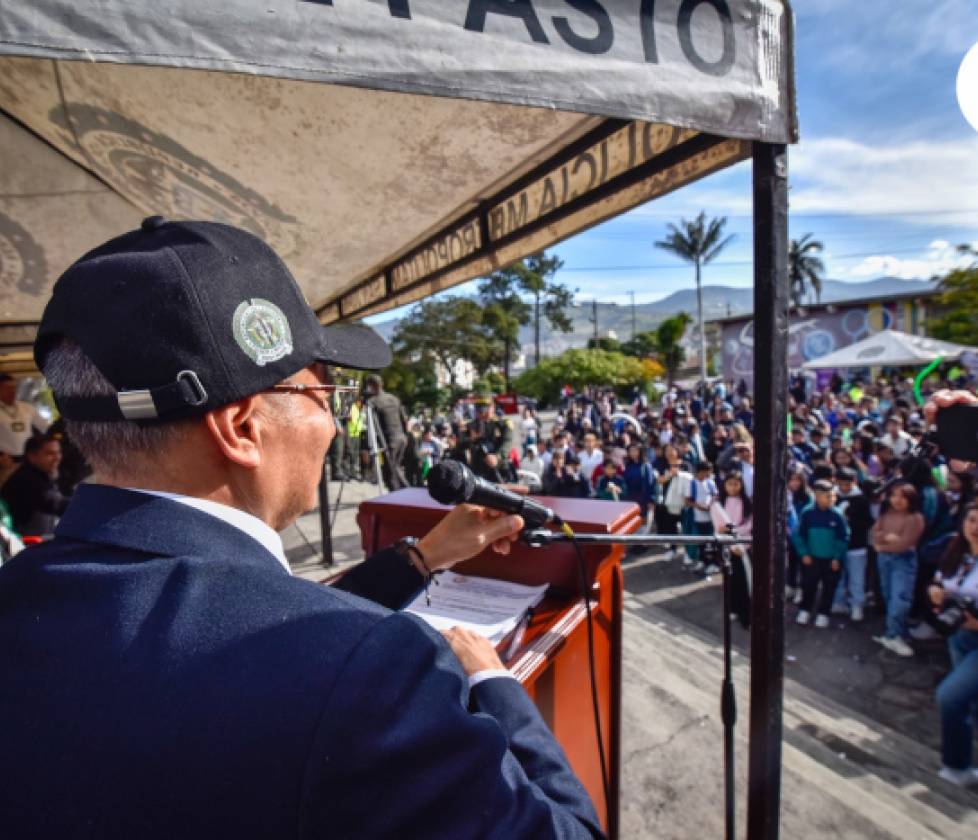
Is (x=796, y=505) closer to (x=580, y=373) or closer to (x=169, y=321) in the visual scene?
(x=169, y=321)

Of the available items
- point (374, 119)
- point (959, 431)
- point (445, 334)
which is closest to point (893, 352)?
point (959, 431)

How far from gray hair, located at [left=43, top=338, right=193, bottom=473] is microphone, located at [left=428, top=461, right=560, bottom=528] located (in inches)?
22.8

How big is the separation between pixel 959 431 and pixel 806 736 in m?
2.33

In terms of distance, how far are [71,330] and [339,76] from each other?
0.64 m

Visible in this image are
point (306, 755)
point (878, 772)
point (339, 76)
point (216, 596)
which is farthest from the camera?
point (878, 772)

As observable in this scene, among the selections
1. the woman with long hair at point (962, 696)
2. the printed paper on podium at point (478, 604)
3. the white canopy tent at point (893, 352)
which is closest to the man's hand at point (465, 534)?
the printed paper on podium at point (478, 604)

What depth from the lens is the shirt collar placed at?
34.5 inches

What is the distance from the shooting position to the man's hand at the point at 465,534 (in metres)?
1.61

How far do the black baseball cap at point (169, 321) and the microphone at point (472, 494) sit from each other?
1.63 ft

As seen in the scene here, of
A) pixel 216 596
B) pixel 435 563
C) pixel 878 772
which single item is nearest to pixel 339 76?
pixel 216 596

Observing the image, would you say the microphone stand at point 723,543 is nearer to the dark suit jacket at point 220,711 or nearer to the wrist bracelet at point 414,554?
the wrist bracelet at point 414,554

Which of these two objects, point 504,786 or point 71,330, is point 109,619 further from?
point 504,786

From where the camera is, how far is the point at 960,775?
11.7 ft

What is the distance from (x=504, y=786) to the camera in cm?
77
